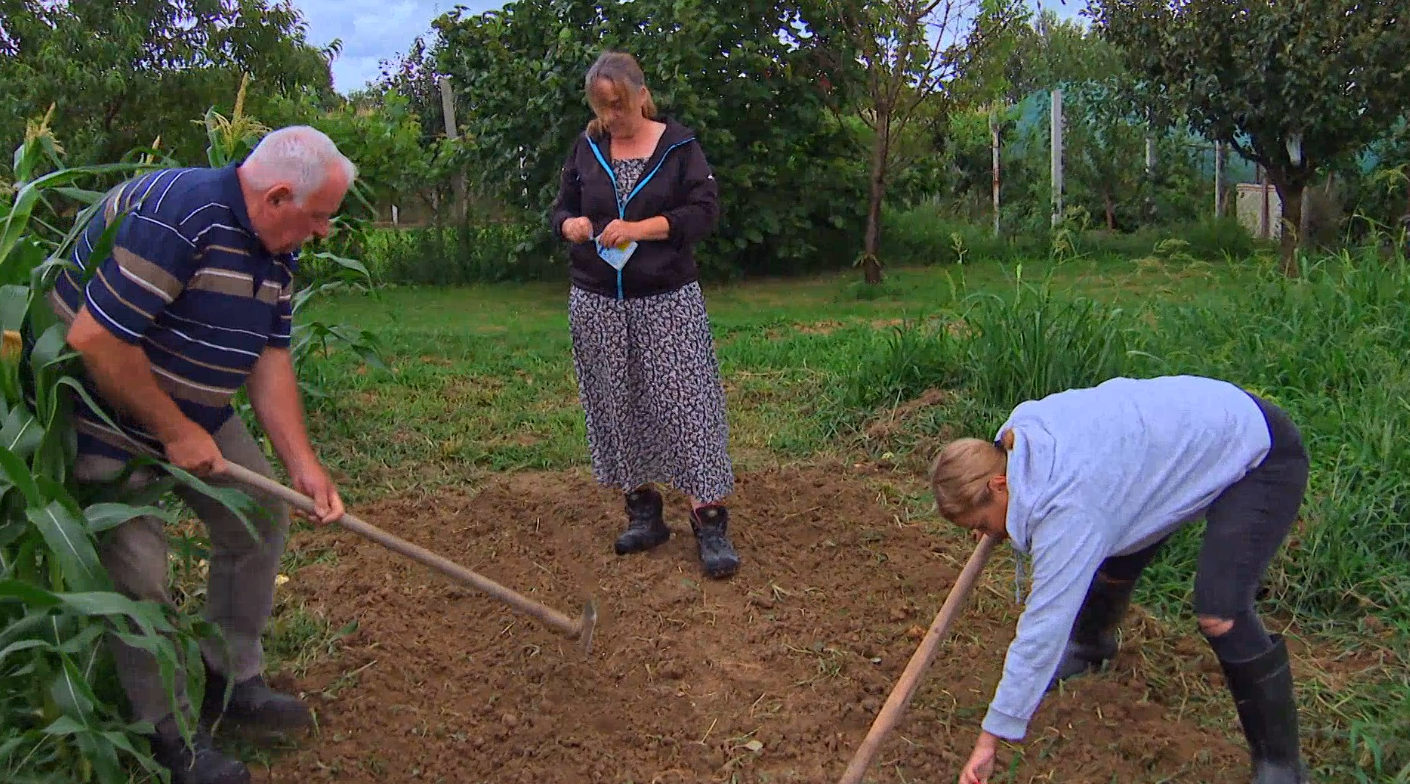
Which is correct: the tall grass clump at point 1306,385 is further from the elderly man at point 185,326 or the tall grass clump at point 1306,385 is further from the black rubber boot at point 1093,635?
the elderly man at point 185,326

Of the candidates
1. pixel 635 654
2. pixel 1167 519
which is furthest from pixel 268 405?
pixel 1167 519

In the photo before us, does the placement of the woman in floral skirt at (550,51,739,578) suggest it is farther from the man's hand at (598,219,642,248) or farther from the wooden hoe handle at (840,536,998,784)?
the wooden hoe handle at (840,536,998,784)

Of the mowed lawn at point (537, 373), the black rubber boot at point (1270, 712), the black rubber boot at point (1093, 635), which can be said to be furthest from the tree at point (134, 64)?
the black rubber boot at point (1270, 712)

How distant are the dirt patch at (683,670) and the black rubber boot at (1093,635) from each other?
2.8 inches

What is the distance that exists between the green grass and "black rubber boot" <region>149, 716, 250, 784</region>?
66 centimetres

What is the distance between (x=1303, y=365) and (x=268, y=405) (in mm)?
3450

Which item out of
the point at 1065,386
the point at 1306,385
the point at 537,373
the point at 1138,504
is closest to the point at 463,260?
the point at 537,373

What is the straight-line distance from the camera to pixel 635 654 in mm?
3199

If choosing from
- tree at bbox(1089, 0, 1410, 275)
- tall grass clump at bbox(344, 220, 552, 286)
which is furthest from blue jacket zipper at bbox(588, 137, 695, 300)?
tall grass clump at bbox(344, 220, 552, 286)

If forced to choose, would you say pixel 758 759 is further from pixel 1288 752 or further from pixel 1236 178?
pixel 1236 178

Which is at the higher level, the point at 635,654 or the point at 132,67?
the point at 132,67

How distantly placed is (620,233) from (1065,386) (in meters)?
1.97

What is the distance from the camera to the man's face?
2.34m

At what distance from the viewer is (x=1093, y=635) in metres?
2.95
